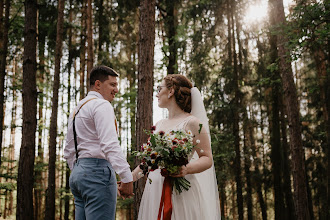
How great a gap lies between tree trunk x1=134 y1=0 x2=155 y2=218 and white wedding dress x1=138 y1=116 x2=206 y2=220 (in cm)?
209

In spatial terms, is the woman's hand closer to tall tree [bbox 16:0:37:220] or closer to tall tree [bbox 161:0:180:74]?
tall tree [bbox 16:0:37:220]

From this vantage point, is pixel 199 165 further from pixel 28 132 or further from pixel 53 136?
pixel 53 136

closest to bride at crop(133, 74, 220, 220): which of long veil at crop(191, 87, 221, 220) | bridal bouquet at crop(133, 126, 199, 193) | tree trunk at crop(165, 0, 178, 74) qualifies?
long veil at crop(191, 87, 221, 220)

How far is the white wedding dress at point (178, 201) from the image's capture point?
3.27 meters

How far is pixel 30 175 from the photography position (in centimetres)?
818

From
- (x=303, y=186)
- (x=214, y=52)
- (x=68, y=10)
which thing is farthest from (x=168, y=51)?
(x=303, y=186)

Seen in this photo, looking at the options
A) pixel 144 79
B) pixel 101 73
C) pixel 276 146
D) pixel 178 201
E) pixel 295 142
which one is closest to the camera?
pixel 178 201

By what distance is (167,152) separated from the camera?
9.89 ft

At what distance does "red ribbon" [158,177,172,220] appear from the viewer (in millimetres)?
3176

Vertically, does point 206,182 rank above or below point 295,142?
below

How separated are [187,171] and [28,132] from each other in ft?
20.4

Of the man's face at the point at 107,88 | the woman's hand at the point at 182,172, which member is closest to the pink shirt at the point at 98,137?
the man's face at the point at 107,88

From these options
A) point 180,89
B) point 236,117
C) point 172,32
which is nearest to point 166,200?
point 180,89

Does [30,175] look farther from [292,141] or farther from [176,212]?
[292,141]
